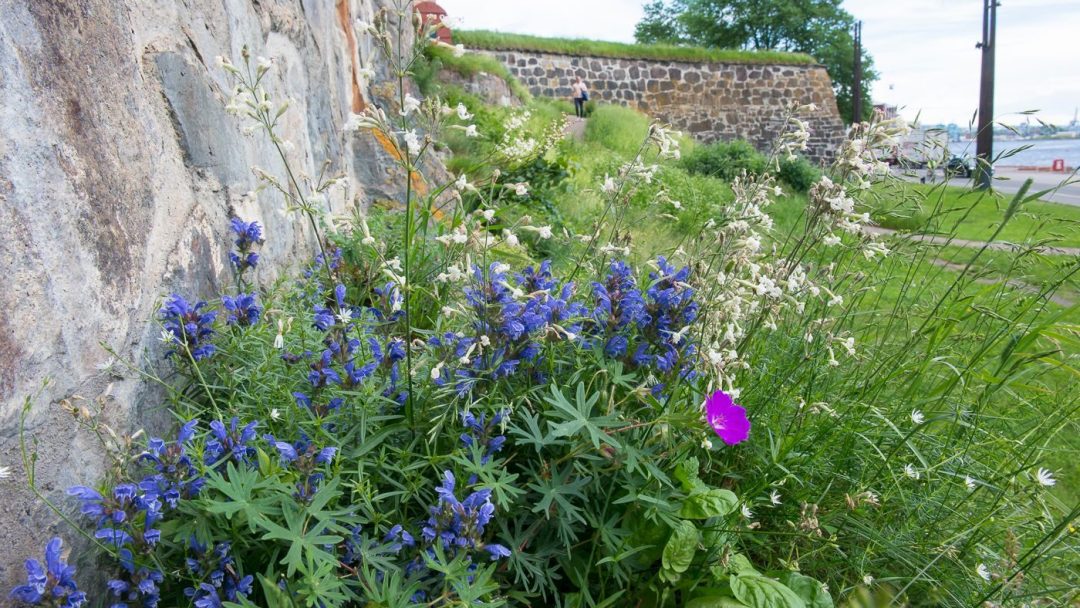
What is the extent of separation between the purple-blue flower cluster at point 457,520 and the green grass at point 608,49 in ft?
61.0

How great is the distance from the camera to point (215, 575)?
1.42 m

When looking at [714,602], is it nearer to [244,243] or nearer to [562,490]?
[562,490]

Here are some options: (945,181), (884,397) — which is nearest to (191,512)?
(884,397)

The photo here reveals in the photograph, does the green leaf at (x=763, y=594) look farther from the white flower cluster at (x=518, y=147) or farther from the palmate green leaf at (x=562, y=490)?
the white flower cluster at (x=518, y=147)

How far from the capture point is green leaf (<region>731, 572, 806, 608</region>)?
5.60ft

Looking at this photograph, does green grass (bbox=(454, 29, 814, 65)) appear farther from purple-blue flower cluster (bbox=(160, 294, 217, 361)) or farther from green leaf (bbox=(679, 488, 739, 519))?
green leaf (bbox=(679, 488, 739, 519))

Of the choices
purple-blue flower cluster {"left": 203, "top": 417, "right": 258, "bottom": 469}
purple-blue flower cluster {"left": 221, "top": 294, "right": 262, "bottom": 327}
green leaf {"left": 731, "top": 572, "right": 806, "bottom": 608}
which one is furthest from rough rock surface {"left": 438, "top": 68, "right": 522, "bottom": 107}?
green leaf {"left": 731, "top": 572, "right": 806, "bottom": 608}

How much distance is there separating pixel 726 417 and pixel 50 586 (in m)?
1.46

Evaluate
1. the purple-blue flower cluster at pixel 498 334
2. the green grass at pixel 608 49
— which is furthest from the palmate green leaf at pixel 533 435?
the green grass at pixel 608 49

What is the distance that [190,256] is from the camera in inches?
80.4

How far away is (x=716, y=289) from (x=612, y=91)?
846 inches

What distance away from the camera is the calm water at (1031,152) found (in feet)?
7.81

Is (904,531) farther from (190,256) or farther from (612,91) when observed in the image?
(612,91)

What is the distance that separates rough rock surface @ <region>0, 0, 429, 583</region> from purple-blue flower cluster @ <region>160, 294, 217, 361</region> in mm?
72
